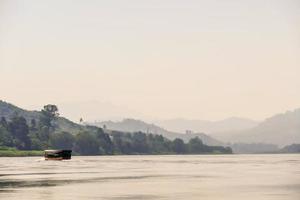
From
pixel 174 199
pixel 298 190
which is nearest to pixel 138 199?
pixel 174 199

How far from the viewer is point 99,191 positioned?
87250 millimetres

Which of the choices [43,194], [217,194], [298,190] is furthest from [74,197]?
[298,190]

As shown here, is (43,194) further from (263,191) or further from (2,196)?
(263,191)

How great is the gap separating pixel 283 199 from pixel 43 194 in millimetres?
30696

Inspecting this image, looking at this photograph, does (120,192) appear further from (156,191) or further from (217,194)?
(217,194)

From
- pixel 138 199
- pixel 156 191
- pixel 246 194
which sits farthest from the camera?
pixel 156 191

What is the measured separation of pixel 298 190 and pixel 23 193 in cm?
3821

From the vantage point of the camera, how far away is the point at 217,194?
→ 81250 mm

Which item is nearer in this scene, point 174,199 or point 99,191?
point 174,199

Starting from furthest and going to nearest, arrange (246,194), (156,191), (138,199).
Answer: (156,191), (246,194), (138,199)

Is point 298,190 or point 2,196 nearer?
Result: point 2,196

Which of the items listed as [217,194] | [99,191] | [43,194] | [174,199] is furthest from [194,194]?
[43,194]

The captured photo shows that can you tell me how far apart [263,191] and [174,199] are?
1725cm

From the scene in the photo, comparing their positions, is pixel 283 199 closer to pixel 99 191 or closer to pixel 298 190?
pixel 298 190
